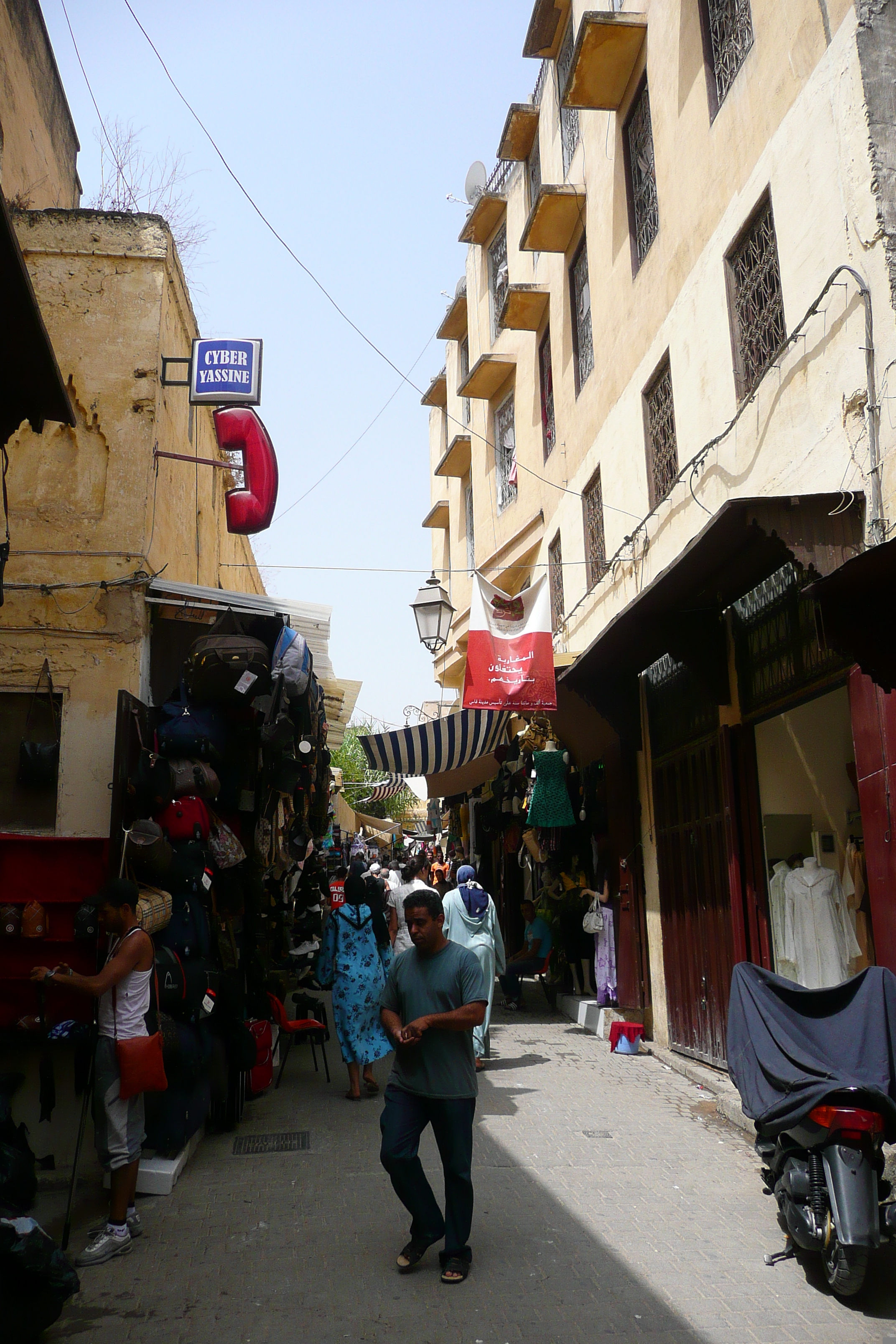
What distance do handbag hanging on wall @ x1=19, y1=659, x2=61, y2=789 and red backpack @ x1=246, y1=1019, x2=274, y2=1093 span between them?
247 cm

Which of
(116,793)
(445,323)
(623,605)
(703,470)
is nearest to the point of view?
(116,793)

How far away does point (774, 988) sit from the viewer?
504 centimetres

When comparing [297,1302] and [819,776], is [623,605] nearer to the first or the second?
[819,776]

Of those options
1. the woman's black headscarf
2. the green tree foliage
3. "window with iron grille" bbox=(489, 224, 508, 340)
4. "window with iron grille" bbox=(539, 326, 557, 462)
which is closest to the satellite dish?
"window with iron grille" bbox=(489, 224, 508, 340)

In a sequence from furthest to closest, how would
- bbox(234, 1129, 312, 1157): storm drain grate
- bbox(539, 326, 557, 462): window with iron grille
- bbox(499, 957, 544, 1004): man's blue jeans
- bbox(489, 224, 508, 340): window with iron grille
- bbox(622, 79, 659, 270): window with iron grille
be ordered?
bbox(489, 224, 508, 340): window with iron grille
bbox(539, 326, 557, 462): window with iron grille
bbox(499, 957, 544, 1004): man's blue jeans
bbox(622, 79, 659, 270): window with iron grille
bbox(234, 1129, 312, 1157): storm drain grate

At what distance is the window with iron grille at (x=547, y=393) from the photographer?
1442 cm

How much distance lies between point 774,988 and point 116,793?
4411 millimetres

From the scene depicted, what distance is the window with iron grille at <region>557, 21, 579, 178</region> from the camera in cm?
1301

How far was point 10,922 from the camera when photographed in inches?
247

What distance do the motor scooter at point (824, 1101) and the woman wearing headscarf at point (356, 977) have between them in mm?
4076

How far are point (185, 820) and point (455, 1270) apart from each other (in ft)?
11.7

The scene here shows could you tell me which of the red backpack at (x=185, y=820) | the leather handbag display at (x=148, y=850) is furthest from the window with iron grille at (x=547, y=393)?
the leather handbag display at (x=148, y=850)

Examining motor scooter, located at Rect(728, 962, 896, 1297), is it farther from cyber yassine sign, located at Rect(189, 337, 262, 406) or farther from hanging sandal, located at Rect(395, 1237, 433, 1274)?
cyber yassine sign, located at Rect(189, 337, 262, 406)

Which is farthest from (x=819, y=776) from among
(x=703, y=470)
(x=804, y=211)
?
(x=804, y=211)
